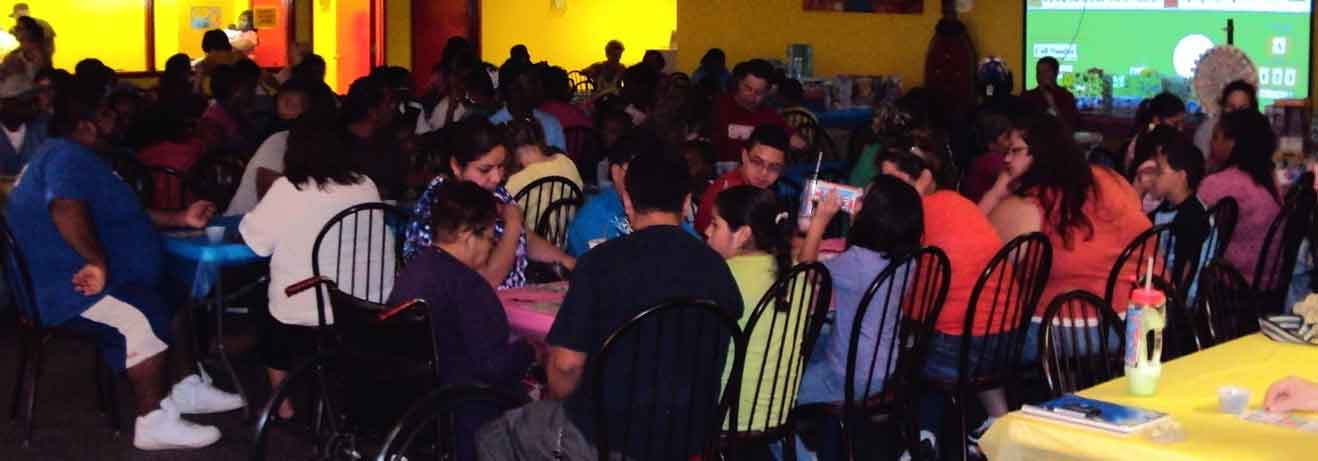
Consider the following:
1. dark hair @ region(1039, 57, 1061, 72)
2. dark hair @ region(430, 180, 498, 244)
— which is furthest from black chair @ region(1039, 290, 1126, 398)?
dark hair @ region(1039, 57, 1061, 72)

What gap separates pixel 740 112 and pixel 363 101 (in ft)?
7.50

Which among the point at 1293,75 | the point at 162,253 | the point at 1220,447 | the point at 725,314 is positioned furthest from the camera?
the point at 1293,75

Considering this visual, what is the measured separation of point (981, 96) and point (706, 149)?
17.6ft

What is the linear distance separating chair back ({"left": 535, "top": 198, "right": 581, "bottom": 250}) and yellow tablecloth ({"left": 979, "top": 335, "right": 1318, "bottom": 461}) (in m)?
2.59

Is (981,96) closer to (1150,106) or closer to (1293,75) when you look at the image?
(1293,75)

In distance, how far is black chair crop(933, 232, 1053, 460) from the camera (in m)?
5.03

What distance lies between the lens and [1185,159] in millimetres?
5941

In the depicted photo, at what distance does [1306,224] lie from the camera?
639cm

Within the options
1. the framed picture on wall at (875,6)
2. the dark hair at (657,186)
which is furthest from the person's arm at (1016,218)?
the framed picture on wall at (875,6)

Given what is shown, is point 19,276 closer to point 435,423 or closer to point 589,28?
point 435,423

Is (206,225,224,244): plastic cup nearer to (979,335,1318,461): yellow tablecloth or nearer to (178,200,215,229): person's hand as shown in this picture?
(178,200,215,229): person's hand

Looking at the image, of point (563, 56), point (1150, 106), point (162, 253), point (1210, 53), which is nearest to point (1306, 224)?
point (1150, 106)

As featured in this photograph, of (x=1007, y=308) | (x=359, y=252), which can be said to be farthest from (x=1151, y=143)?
(x=359, y=252)

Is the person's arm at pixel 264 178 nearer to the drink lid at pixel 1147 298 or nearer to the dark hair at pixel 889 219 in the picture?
the dark hair at pixel 889 219
